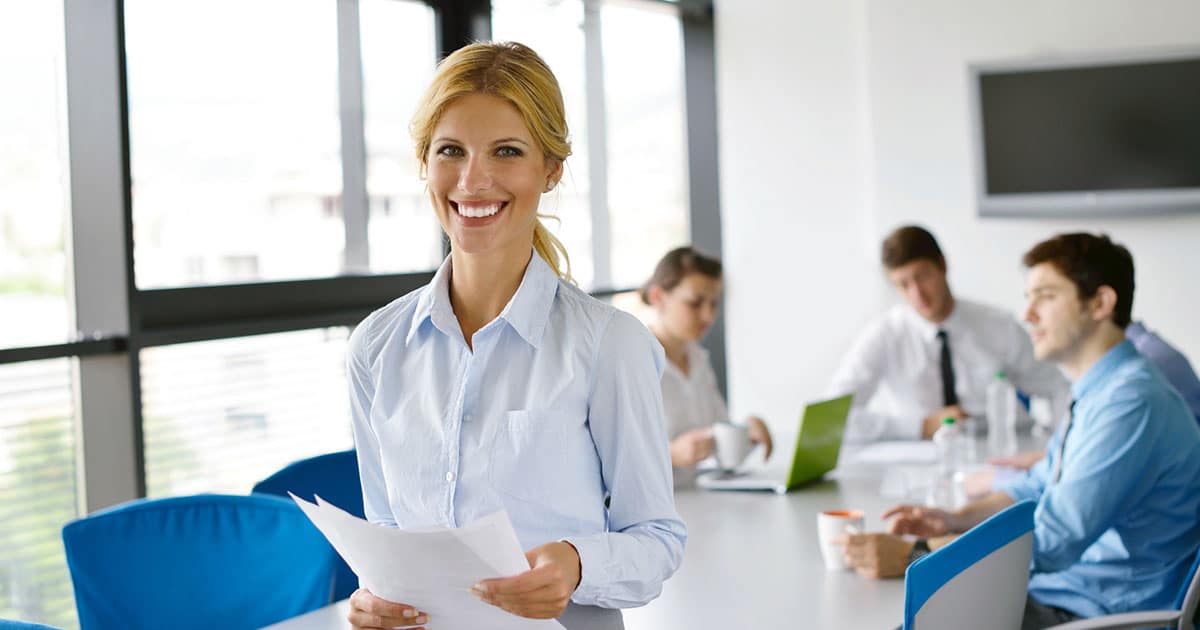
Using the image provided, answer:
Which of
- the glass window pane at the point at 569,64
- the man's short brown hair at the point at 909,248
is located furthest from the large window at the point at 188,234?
the man's short brown hair at the point at 909,248

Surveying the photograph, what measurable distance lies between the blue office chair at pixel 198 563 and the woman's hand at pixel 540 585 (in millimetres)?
947

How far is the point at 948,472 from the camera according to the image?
3.24 metres

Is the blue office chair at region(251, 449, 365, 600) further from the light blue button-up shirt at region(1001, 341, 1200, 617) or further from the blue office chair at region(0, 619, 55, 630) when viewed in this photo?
the light blue button-up shirt at region(1001, 341, 1200, 617)

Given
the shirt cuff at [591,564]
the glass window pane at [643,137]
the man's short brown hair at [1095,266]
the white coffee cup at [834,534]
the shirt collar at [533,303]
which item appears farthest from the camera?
the glass window pane at [643,137]

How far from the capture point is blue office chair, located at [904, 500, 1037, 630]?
1573 mm

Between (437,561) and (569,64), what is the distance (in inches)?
180

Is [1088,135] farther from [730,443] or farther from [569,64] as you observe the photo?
[730,443]

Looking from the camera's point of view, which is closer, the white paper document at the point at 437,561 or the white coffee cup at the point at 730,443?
the white paper document at the point at 437,561

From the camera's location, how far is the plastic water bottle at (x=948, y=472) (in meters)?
2.97

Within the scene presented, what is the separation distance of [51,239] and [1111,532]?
2809mm

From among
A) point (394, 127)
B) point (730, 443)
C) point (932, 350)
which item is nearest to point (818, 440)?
point (730, 443)

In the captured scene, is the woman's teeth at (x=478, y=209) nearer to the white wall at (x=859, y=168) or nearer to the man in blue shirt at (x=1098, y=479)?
the man in blue shirt at (x=1098, y=479)

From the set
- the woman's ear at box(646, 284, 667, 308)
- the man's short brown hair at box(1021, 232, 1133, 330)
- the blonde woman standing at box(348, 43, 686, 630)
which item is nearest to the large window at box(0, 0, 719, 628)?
the woman's ear at box(646, 284, 667, 308)

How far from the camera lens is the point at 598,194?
5.91 metres
